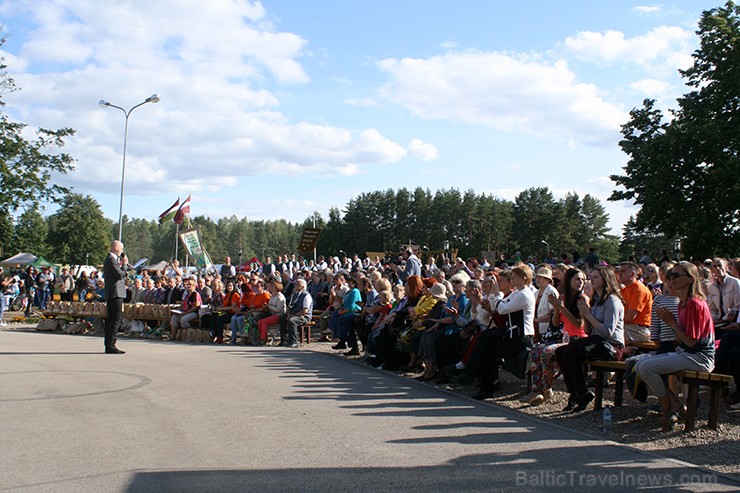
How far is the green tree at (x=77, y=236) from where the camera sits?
99312 mm

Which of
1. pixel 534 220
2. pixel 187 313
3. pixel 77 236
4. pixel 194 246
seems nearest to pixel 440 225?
pixel 534 220

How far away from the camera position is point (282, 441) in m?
6.68

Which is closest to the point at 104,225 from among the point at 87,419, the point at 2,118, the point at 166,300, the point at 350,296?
the point at 2,118

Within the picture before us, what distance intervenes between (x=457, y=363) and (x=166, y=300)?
1471cm

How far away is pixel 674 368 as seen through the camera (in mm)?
7164

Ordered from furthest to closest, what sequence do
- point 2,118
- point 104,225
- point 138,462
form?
1. point 104,225
2. point 2,118
3. point 138,462

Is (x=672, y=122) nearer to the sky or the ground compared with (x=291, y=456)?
nearer to the sky

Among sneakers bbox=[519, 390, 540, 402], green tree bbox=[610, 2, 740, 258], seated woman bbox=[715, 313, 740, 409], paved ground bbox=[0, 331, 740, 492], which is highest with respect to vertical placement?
green tree bbox=[610, 2, 740, 258]

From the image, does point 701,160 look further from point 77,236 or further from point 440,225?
point 77,236

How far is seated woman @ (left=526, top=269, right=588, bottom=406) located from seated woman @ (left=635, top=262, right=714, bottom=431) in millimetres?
1448

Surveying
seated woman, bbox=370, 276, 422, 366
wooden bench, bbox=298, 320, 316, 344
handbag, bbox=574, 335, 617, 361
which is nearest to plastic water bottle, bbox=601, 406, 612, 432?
handbag, bbox=574, 335, 617, 361

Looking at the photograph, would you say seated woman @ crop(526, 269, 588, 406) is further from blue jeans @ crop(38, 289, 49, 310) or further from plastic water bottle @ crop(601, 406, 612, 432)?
blue jeans @ crop(38, 289, 49, 310)

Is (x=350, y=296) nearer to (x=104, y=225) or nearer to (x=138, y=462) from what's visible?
(x=138, y=462)

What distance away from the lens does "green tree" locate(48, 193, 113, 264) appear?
326ft
